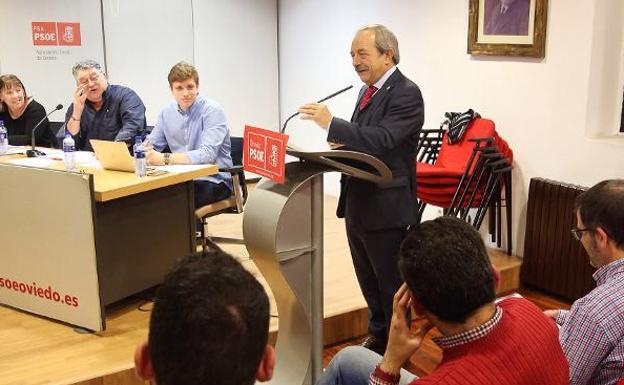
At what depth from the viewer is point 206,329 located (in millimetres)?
989

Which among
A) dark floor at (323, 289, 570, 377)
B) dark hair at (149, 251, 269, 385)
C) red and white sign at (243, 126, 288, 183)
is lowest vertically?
dark floor at (323, 289, 570, 377)

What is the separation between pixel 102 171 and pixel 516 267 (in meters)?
2.32

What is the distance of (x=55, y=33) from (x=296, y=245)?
3965mm

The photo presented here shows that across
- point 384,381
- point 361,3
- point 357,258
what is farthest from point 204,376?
point 361,3

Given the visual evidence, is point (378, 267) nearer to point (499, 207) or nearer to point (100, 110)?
point (499, 207)

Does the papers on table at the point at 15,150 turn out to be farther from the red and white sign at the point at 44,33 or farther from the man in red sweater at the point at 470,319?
the man in red sweater at the point at 470,319

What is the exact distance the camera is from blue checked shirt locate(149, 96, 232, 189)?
3.72m

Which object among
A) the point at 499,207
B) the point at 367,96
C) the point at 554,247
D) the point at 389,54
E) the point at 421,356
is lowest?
the point at 421,356

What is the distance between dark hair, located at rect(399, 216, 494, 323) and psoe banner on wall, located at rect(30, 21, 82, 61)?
479cm

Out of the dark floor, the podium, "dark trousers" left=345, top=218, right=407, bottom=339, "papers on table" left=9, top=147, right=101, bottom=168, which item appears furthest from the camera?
"papers on table" left=9, top=147, right=101, bottom=168

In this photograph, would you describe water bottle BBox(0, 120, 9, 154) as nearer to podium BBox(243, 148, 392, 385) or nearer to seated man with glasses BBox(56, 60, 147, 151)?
seated man with glasses BBox(56, 60, 147, 151)

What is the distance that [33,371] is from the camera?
8.96 ft

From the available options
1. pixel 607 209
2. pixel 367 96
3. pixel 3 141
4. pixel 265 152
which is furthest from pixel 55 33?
pixel 607 209

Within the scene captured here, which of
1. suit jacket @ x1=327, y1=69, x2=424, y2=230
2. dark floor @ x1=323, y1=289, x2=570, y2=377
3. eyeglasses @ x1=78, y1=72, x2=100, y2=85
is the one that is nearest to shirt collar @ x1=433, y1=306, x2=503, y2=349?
suit jacket @ x1=327, y1=69, x2=424, y2=230
